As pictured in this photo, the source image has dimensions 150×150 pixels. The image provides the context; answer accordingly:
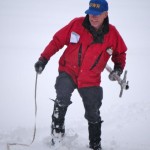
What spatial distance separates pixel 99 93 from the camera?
4648 millimetres

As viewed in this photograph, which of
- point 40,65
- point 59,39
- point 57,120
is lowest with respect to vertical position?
point 57,120

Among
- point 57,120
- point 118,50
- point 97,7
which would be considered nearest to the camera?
point 97,7

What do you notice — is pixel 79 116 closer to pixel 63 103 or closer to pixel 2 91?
pixel 63 103

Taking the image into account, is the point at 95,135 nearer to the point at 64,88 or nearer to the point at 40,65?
the point at 64,88

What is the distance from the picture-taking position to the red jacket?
4398 mm

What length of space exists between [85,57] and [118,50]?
0.56 meters

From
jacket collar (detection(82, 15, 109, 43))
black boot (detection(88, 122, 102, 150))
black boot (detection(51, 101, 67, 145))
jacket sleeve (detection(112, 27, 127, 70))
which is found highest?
jacket collar (detection(82, 15, 109, 43))

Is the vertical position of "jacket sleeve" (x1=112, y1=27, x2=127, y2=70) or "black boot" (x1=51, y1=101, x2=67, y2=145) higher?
"jacket sleeve" (x1=112, y1=27, x2=127, y2=70)

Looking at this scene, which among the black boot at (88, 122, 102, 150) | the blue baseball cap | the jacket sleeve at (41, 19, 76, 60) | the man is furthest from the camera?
the black boot at (88, 122, 102, 150)

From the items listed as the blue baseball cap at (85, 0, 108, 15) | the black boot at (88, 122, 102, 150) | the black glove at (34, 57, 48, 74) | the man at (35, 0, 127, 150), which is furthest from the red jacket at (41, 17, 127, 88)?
the black boot at (88, 122, 102, 150)

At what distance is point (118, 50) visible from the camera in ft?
15.2

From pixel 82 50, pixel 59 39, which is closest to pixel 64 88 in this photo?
pixel 82 50

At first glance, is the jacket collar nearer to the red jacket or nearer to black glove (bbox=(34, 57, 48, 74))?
the red jacket

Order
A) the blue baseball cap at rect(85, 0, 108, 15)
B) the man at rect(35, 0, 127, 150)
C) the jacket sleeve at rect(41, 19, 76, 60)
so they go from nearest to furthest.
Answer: the blue baseball cap at rect(85, 0, 108, 15) < the man at rect(35, 0, 127, 150) < the jacket sleeve at rect(41, 19, 76, 60)
